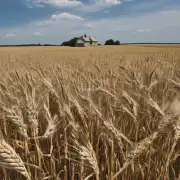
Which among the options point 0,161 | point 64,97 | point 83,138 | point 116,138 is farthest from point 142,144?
point 64,97

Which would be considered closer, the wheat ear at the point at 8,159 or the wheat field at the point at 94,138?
the wheat ear at the point at 8,159

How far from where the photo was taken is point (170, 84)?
1620mm

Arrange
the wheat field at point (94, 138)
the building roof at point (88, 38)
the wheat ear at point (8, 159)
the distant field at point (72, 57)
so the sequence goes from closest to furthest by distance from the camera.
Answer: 1. the wheat ear at point (8, 159)
2. the wheat field at point (94, 138)
3. the distant field at point (72, 57)
4. the building roof at point (88, 38)

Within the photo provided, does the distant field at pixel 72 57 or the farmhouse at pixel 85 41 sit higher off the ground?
the farmhouse at pixel 85 41

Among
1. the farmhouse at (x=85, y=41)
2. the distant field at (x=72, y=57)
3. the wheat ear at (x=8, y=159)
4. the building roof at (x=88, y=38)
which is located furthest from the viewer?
the building roof at (x=88, y=38)

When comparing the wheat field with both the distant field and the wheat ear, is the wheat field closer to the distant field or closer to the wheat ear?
the wheat ear

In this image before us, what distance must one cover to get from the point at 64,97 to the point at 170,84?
2.65ft

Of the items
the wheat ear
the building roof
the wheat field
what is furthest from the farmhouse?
the wheat ear

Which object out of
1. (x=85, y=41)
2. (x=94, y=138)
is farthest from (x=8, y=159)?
(x=85, y=41)

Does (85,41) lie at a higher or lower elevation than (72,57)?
higher

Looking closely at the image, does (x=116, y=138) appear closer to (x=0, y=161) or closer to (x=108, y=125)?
(x=108, y=125)

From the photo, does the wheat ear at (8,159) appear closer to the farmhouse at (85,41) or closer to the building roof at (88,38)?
the farmhouse at (85,41)

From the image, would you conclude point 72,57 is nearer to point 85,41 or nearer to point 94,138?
point 94,138

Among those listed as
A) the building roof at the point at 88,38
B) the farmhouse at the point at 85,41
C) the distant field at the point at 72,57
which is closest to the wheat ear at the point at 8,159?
the distant field at the point at 72,57
